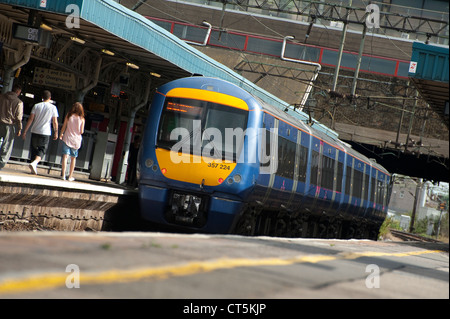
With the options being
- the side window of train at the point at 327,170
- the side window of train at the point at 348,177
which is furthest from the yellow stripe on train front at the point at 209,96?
the side window of train at the point at 348,177

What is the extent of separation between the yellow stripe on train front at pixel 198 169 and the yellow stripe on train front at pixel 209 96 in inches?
45.3

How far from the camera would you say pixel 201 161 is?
44.8 feet

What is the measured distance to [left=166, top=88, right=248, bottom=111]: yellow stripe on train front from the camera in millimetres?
14070

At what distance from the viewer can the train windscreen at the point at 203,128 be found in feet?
45.0

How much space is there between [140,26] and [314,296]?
1098 centimetres

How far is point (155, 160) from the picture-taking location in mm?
13945

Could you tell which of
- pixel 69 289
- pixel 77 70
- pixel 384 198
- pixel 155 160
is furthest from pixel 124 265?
pixel 384 198

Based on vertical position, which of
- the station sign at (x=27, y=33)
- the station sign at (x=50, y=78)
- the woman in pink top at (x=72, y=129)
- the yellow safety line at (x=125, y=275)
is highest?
the station sign at (x=27, y=33)

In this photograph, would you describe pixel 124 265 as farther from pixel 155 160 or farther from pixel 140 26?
pixel 140 26

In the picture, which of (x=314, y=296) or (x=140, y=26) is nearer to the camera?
(x=314, y=296)

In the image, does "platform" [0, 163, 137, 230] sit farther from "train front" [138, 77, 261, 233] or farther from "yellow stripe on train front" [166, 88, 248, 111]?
"yellow stripe on train front" [166, 88, 248, 111]

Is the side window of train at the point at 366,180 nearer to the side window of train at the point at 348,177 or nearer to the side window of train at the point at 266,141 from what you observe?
the side window of train at the point at 348,177
